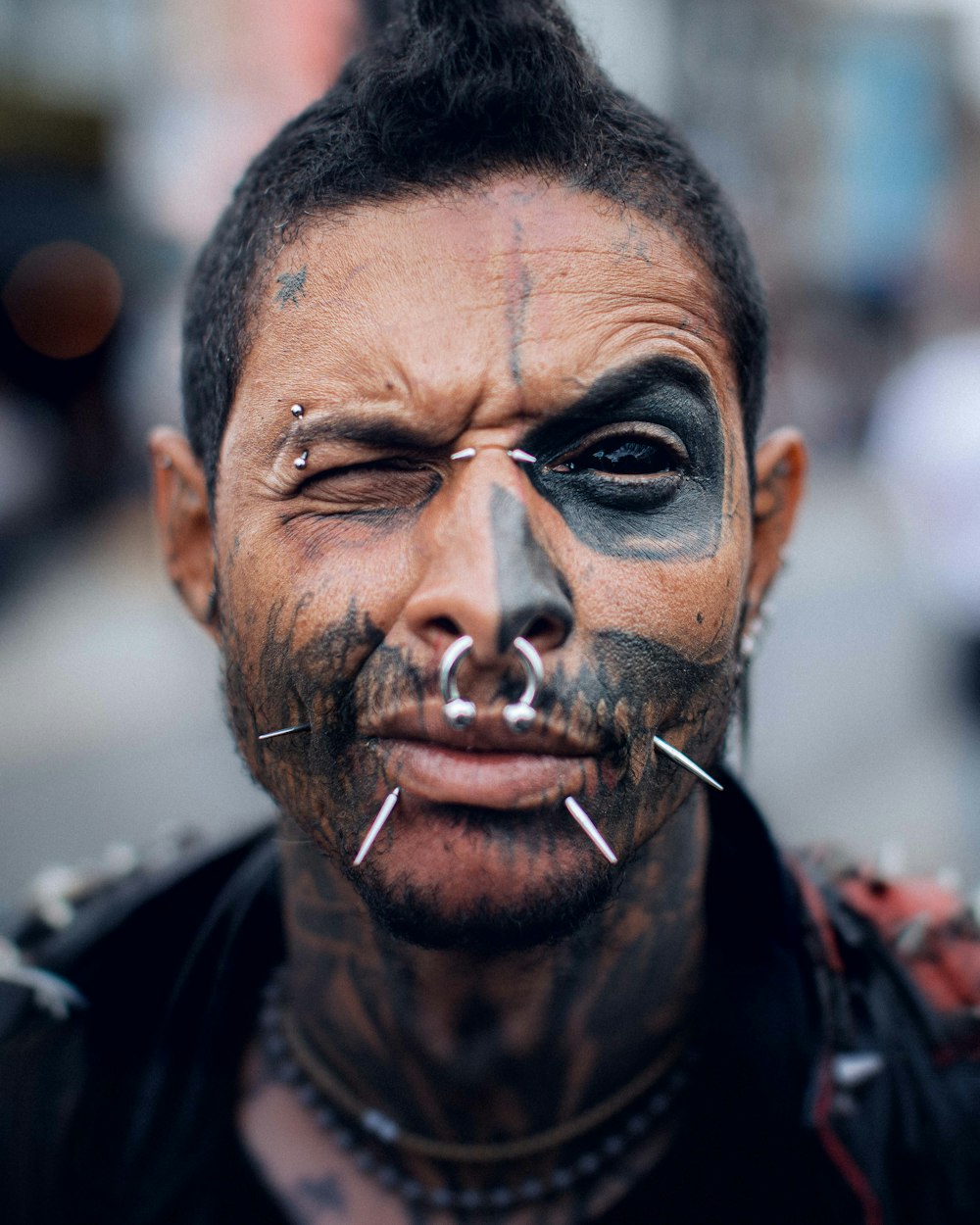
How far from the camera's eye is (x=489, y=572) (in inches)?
65.1

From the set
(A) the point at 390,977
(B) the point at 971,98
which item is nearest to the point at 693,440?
(A) the point at 390,977

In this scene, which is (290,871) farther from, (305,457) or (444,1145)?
(305,457)

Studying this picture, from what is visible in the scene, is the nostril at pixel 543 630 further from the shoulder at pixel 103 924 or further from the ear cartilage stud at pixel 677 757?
the shoulder at pixel 103 924

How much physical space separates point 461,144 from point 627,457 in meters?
0.63

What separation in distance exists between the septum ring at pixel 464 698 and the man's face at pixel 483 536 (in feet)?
0.07

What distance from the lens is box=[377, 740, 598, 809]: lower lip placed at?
1.67 meters

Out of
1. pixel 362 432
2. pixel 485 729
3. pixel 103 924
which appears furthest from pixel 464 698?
pixel 103 924

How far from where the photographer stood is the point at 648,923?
2.18 m

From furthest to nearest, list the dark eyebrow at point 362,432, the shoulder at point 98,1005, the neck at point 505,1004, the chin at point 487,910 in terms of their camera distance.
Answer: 1. the shoulder at point 98,1005
2. the neck at point 505,1004
3. the dark eyebrow at point 362,432
4. the chin at point 487,910

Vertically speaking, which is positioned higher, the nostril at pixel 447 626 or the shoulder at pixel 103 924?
the nostril at pixel 447 626

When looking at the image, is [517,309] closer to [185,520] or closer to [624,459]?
[624,459]

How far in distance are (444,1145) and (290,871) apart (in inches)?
25.6

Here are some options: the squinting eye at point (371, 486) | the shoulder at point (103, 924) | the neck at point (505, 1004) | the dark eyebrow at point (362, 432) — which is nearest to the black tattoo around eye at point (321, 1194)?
the neck at point (505, 1004)

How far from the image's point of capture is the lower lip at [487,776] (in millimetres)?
1668
